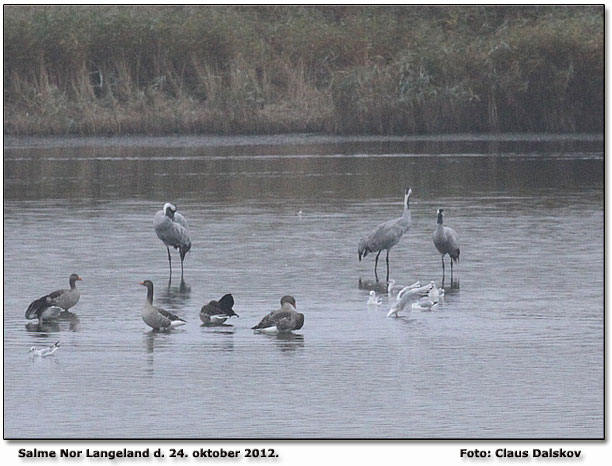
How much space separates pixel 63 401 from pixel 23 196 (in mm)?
15196

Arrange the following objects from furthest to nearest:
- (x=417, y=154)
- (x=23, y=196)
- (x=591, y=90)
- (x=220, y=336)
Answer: (x=591, y=90)
(x=417, y=154)
(x=23, y=196)
(x=220, y=336)

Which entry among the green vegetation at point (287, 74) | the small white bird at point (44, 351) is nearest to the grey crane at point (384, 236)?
the small white bird at point (44, 351)

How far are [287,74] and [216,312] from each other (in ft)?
Result: 91.8

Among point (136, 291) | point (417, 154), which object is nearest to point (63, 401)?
point (136, 291)

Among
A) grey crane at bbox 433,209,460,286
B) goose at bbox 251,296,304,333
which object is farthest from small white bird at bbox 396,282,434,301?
grey crane at bbox 433,209,460,286

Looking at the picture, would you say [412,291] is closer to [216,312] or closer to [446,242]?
[216,312]

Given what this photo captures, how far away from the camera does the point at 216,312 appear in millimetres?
12891

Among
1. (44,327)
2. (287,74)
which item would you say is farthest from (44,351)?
(287,74)

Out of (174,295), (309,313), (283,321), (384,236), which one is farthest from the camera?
(384,236)

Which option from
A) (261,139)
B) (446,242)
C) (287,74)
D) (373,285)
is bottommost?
(373,285)

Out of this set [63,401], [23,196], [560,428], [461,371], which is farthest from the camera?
[23,196]

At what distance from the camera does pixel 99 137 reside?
38.0 m

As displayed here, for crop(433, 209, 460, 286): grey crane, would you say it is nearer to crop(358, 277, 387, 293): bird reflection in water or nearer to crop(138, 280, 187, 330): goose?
crop(358, 277, 387, 293): bird reflection in water

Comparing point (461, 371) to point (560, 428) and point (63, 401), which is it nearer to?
point (560, 428)
